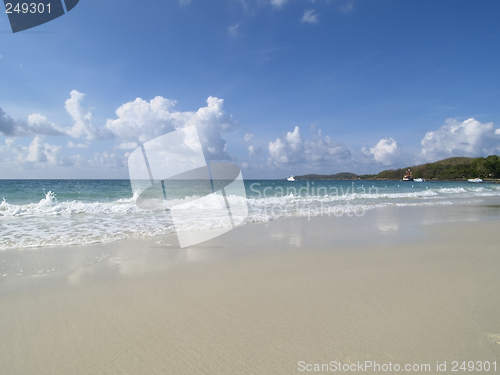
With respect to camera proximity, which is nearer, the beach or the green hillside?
the beach

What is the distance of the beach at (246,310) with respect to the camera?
200cm

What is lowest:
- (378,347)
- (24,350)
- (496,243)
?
(496,243)

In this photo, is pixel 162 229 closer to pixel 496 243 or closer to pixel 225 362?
pixel 225 362

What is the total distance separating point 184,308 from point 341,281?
217 cm

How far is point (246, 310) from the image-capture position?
9.02ft

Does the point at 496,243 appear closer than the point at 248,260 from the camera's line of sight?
No

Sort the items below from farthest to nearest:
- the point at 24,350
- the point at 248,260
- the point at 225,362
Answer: the point at 248,260 → the point at 24,350 → the point at 225,362

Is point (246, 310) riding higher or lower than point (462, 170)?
lower

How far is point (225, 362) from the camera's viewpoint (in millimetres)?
1961

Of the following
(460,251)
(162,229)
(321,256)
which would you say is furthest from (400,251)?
(162,229)

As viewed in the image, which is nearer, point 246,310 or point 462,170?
point 246,310

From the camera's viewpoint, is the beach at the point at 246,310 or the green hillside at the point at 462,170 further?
the green hillside at the point at 462,170

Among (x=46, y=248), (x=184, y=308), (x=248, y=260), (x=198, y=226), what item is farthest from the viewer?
(x=198, y=226)

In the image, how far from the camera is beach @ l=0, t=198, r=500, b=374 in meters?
2.00
